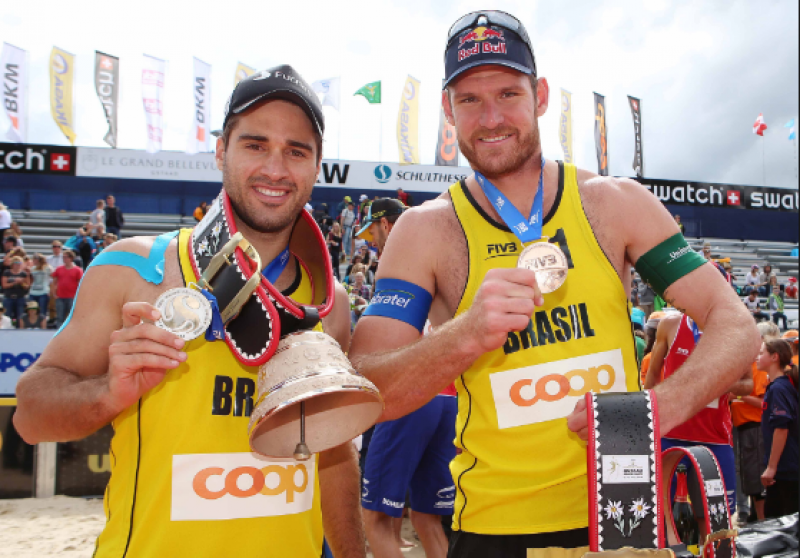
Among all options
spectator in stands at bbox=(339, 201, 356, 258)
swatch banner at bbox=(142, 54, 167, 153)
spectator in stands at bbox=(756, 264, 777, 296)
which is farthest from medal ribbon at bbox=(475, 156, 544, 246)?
swatch banner at bbox=(142, 54, 167, 153)

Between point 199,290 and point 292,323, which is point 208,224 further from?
point 292,323

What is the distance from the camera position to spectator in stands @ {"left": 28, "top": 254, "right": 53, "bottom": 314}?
11.8m

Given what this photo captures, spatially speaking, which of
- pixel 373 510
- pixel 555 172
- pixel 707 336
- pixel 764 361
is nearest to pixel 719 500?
pixel 707 336

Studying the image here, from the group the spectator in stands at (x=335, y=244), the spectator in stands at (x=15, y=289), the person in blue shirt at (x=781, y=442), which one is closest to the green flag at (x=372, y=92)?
the spectator in stands at (x=335, y=244)

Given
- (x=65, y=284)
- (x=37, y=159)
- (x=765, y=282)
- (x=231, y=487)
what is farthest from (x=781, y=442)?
(x=37, y=159)

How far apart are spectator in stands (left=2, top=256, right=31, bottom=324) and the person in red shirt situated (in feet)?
1.79

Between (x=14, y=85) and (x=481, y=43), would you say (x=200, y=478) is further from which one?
(x=14, y=85)

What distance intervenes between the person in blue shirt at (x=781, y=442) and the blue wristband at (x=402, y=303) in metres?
4.64

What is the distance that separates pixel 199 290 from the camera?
1.60 m

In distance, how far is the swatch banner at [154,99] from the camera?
22953 millimetres

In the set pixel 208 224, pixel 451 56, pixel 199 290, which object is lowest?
pixel 199 290

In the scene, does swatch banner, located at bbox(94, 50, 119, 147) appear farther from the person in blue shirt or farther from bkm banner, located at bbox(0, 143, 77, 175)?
the person in blue shirt

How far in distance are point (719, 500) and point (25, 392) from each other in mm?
1953

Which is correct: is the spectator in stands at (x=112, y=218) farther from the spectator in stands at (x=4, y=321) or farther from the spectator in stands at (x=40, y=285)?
the spectator in stands at (x=4, y=321)
